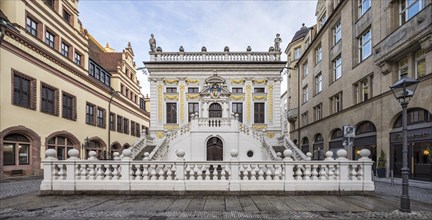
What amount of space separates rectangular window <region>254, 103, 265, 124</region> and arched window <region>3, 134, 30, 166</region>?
20.1 meters

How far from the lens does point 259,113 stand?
25734 millimetres

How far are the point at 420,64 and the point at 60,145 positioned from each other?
25.6 metres

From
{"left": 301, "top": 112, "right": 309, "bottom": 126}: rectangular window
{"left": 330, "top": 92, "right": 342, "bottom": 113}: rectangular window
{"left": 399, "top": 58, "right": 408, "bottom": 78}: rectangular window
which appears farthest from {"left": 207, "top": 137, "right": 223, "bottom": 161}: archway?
{"left": 301, "top": 112, "right": 309, "bottom": 126}: rectangular window

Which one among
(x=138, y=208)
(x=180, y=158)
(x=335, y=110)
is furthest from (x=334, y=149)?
(x=138, y=208)

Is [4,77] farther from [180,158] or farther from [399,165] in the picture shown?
[399,165]

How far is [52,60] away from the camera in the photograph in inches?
713

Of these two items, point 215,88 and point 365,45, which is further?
point 215,88

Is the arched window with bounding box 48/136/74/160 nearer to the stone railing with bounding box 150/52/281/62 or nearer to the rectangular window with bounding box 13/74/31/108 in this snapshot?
the rectangular window with bounding box 13/74/31/108

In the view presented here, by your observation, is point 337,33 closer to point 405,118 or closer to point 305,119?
point 305,119

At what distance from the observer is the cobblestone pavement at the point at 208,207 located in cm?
558

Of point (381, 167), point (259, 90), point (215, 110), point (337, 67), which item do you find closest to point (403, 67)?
point (381, 167)

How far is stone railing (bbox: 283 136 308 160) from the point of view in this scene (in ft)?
49.9

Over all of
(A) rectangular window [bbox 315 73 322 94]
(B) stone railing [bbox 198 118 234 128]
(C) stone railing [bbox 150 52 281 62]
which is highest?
(C) stone railing [bbox 150 52 281 62]

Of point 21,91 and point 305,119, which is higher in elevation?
point 21,91
